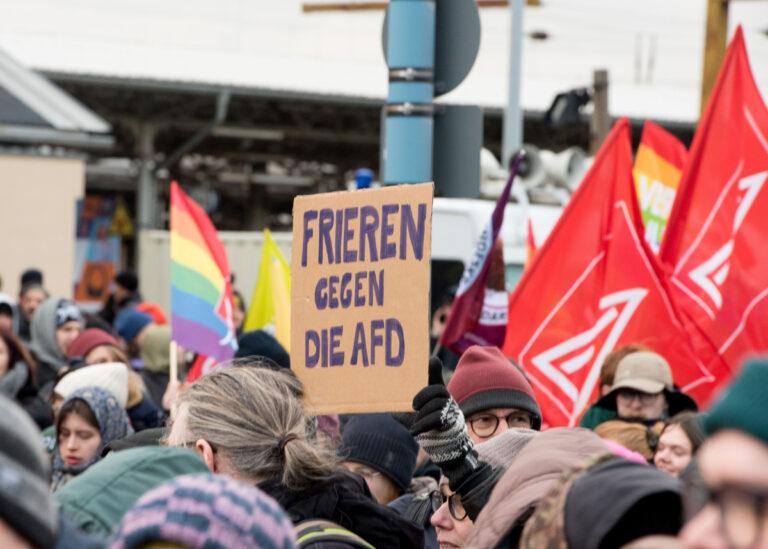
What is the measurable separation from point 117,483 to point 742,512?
1.30 meters

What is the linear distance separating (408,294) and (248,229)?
25.1 m

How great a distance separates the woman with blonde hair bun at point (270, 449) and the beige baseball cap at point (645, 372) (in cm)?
312

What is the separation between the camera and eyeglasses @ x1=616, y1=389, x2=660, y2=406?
704cm

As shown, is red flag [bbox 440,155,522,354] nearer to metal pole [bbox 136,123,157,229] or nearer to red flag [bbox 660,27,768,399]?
red flag [bbox 660,27,768,399]

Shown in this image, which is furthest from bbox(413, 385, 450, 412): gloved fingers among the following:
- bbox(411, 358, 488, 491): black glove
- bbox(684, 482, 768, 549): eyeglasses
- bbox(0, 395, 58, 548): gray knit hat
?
bbox(684, 482, 768, 549): eyeglasses

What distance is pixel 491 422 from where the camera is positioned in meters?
5.36

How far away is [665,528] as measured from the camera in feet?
8.33

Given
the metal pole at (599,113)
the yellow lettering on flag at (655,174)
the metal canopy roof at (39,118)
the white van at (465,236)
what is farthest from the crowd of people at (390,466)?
the metal pole at (599,113)

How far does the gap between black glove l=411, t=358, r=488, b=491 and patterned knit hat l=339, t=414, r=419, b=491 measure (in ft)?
5.09

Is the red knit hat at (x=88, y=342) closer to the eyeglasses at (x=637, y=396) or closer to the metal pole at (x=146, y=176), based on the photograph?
the eyeglasses at (x=637, y=396)

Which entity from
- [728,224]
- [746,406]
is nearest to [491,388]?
[728,224]

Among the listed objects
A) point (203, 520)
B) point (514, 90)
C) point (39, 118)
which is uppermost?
point (514, 90)

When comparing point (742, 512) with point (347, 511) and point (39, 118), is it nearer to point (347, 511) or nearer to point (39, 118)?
point (347, 511)

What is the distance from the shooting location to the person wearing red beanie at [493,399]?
532 cm
